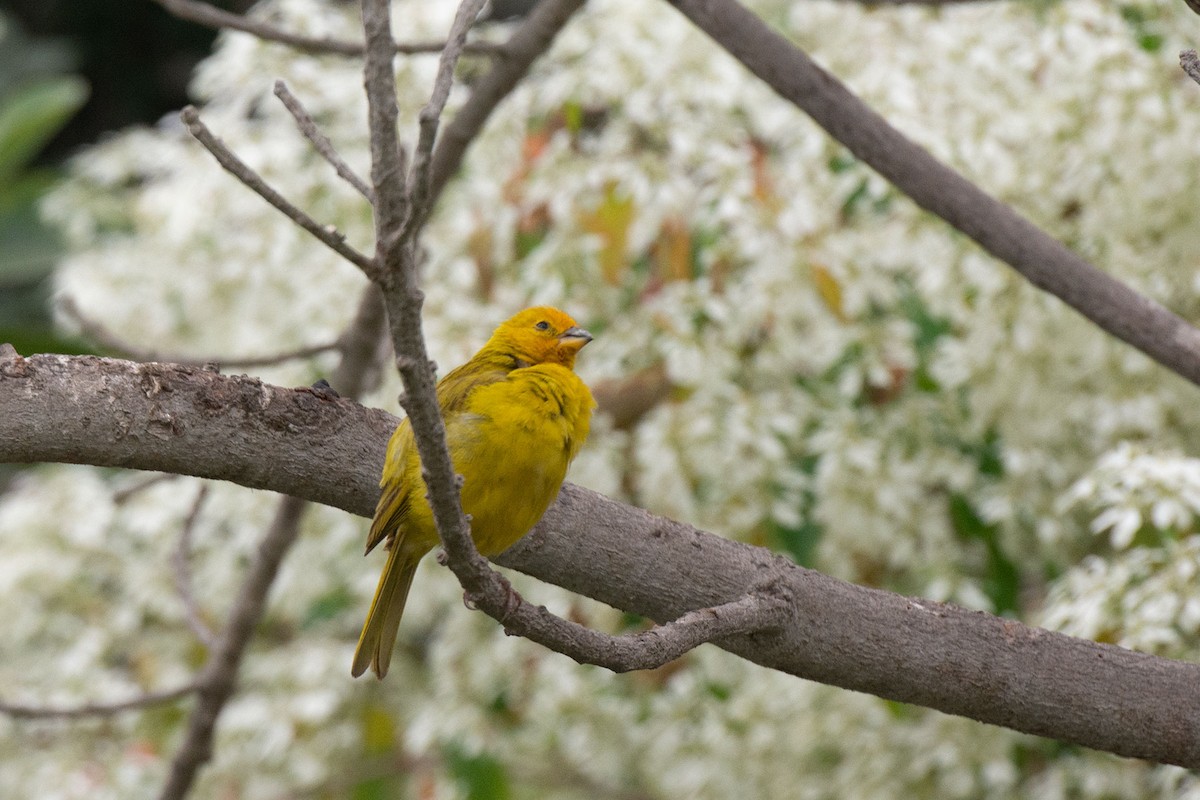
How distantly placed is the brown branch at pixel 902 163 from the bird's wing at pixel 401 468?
1287 millimetres

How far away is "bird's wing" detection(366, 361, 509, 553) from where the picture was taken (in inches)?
84.6

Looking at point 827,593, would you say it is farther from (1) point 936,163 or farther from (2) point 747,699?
(2) point 747,699

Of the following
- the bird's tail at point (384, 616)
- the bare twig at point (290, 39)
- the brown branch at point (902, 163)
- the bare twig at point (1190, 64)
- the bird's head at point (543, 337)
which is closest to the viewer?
the bare twig at point (1190, 64)

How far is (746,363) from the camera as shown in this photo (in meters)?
4.45

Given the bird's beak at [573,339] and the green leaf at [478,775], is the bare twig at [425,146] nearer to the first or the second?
the bird's beak at [573,339]

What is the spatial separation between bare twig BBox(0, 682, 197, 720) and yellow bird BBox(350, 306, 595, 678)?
1.27 m

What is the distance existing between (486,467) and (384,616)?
1.41 feet

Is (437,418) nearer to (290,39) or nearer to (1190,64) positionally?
(1190,64)

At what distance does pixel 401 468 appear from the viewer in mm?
2148

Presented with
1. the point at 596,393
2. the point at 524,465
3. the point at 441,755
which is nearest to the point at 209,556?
the point at 441,755

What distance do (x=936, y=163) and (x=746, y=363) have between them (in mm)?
1267

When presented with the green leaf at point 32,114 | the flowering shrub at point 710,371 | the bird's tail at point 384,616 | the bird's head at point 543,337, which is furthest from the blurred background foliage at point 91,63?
the bird's tail at point 384,616

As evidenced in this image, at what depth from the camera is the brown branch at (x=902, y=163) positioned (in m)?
3.27

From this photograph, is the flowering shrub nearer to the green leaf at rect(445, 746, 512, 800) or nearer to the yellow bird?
the green leaf at rect(445, 746, 512, 800)
